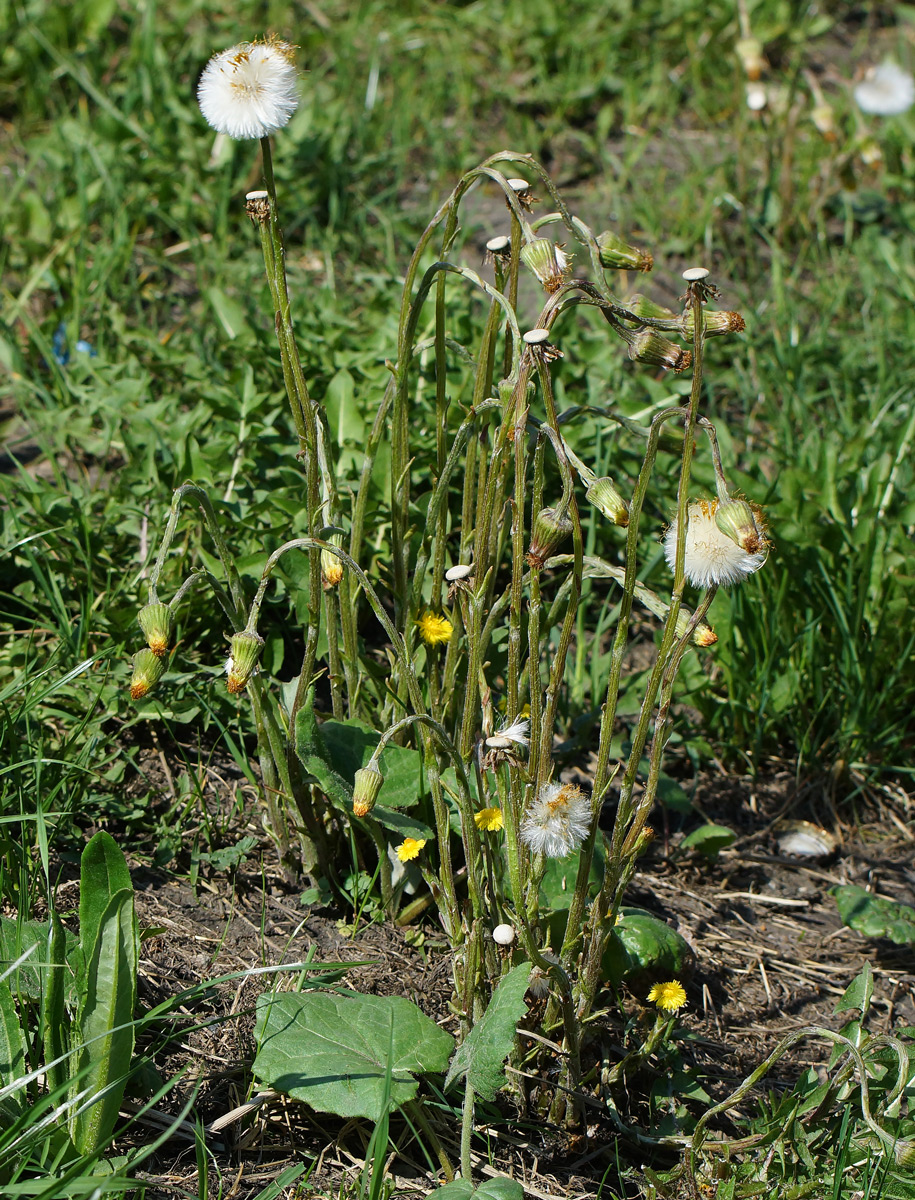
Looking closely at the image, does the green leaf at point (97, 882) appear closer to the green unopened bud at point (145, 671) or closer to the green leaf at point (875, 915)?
the green unopened bud at point (145, 671)

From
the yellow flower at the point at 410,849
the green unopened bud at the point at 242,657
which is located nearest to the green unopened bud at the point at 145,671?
the green unopened bud at the point at 242,657

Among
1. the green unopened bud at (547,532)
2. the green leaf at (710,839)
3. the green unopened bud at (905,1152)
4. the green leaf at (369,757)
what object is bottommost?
the green leaf at (710,839)

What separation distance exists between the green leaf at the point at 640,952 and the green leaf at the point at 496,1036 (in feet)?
0.99

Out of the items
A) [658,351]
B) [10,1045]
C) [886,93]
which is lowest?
[10,1045]

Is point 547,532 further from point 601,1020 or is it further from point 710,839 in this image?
point 710,839

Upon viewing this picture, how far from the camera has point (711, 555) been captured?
1.35 metres

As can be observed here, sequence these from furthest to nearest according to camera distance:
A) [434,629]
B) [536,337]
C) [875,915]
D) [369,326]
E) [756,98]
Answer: [756,98] < [369,326] < [875,915] < [434,629] < [536,337]

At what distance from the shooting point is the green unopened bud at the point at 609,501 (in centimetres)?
132

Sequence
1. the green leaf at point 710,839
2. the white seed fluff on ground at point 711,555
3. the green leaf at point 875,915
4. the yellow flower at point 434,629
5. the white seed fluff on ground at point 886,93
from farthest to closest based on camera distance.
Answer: the white seed fluff on ground at point 886,93 < the green leaf at point 710,839 < the green leaf at point 875,915 < the yellow flower at point 434,629 < the white seed fluff on ground at point 711,555

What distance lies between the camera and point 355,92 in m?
4.08

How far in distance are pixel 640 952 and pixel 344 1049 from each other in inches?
18.7

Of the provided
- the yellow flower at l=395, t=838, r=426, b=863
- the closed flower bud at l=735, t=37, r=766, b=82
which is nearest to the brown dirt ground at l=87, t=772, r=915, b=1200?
the yellow flower at l=395, t=838, r=426, b=863

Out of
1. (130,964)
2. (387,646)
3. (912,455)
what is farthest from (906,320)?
(130,964)

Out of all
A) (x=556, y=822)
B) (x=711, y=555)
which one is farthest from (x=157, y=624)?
(x=711, y=555)
